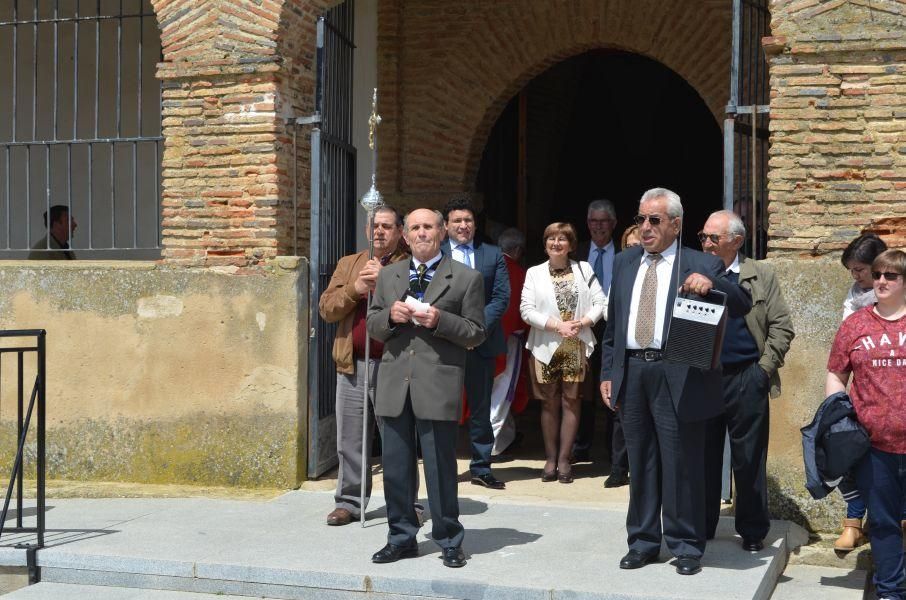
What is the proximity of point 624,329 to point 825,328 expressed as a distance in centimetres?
158

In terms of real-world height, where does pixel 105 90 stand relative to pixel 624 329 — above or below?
above

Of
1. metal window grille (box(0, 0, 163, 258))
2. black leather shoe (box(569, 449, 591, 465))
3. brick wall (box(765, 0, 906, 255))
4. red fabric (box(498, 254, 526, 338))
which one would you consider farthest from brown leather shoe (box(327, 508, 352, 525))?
metal window grille (box(0, 0, 163, 258))

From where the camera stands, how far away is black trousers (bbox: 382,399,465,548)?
232 inches

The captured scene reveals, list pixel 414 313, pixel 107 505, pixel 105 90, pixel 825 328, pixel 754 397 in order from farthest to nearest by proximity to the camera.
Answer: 1. pixel 105 90
2. pixel 107 505
3. pixel 825 328
4. pixel 754 397
5. pixel 414 313

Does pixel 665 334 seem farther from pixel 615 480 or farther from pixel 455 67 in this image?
pixel 455 67

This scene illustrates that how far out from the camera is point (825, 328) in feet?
22.4

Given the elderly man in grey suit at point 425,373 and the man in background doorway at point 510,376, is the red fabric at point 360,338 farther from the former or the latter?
the man in background doorway at point 510,376

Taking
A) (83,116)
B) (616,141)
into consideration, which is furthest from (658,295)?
(616,141)

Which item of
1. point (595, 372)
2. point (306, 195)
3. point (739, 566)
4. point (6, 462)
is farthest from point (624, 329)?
point (6, 462)

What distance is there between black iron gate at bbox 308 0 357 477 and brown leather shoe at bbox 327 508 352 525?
4.26ft

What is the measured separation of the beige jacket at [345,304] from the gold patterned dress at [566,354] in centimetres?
154

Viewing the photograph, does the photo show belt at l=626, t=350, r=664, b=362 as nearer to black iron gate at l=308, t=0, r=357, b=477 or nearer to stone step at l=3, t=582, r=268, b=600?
stone step at l=3, t=582, r=268, b=600

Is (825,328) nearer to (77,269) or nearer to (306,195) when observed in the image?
(306,195)

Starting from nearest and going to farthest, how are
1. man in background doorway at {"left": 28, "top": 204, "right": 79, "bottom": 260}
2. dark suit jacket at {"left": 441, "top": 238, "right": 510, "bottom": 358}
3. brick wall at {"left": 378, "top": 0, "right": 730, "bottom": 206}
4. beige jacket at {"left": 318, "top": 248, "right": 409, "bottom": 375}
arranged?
beige jacket at {"left": 318, "top": 248, "right": 409, "bottom": 375} < dark suit jacket at {"left": 441, "top": 238, "right": 510, "bottom": 358} < man in background doorway at {"left": 28, "top": 204, "right": 79, "bottom": 260} < brick wall at {"left": 378, "top": 0, "right": 730, "bottom": 206}
